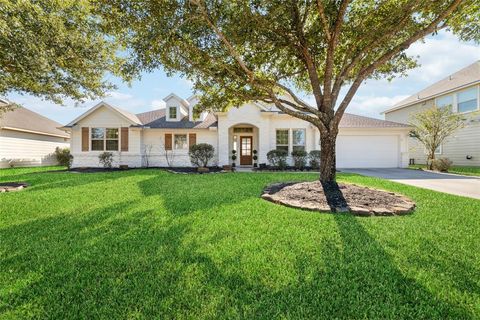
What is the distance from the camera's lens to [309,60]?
25.2 feet

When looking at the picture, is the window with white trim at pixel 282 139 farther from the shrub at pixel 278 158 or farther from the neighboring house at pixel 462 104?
the neighboring house at pixel 462 104

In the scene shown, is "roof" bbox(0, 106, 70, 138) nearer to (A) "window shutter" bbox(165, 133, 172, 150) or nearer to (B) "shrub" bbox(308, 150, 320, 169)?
(A) "window shutter" bbox(165, 133, 172, 150)

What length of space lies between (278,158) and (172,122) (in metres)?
8.34

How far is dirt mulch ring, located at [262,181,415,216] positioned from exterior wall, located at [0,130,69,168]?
2113 centimetres

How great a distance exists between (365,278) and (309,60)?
266 inches

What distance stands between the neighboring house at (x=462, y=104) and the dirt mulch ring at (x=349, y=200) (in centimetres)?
1457

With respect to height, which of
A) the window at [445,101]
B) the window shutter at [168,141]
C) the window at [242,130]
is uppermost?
the window at [445,101]

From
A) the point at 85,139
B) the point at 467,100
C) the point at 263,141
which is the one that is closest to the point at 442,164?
the point at 467,100

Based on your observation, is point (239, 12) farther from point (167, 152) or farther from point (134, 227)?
point (167, 152)

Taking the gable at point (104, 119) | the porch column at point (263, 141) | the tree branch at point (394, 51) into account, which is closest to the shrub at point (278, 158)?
the porch column at point (263, 141)

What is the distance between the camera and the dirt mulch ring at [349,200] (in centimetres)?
531

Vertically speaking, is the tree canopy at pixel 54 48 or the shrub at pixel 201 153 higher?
the tree canopy at pixel 54 48

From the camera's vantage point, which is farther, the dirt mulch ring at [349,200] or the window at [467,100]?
the window at [467,100]

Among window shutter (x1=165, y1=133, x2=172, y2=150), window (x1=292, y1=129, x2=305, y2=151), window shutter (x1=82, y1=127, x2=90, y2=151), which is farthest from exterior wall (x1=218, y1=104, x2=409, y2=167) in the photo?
window shutter (x1=82, y1=127, x2=90, y2=151)
